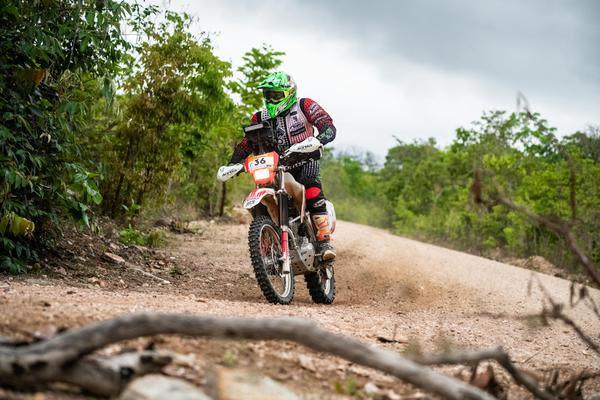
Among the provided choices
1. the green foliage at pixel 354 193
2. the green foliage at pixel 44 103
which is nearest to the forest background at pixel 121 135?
the green foliage at pixel 44 103

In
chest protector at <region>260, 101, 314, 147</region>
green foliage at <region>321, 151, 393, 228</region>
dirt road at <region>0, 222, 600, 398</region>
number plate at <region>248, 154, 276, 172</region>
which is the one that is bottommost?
dirt road at <region>0, 222, 600, 398</region>

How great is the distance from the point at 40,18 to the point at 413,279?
649 centimetres

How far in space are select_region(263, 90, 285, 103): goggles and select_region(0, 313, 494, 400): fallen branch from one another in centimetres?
450

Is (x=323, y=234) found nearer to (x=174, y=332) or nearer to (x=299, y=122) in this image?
(x=299, y=122)

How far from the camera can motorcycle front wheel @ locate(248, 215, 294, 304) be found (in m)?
6.14

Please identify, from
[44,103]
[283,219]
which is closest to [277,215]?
[283,219]

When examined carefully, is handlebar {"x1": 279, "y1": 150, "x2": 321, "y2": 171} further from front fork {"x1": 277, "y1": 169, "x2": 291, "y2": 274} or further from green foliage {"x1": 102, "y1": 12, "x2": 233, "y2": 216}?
green foliage {"x1": 102, "y1": 12, "x2": 233, "y2": 216}

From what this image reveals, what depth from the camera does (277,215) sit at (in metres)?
6.70

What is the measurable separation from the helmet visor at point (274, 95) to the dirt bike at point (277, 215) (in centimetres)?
37

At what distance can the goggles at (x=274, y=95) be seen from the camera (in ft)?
22.6

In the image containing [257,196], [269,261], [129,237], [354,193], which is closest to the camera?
[257,196]

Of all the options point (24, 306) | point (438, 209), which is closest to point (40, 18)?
point (24, 306)

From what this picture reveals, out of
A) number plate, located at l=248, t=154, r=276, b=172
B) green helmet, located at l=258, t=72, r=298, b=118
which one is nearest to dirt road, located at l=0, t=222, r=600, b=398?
number plate, located at l=248, t=154, r=276, b=172

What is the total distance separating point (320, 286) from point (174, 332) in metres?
4.96
